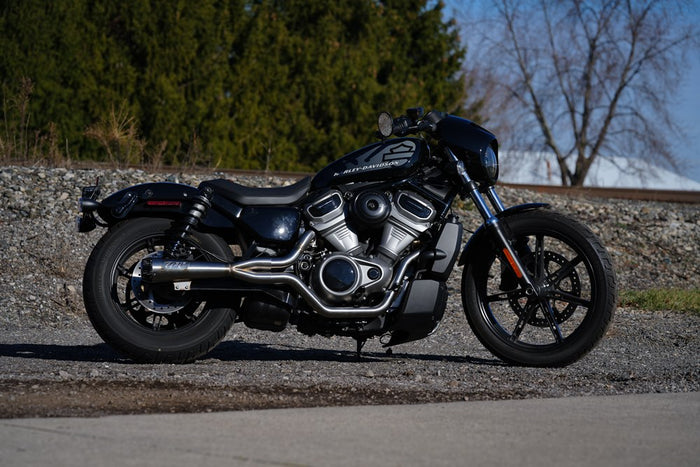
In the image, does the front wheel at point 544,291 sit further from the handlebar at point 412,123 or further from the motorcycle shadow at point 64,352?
the motorcycle shadow at point 64,352

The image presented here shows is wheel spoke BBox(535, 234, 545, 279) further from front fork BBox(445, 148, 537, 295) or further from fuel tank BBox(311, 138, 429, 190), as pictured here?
fuel tank BBox(311, 138, 429, 190)

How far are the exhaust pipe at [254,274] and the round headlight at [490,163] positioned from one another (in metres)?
1.04

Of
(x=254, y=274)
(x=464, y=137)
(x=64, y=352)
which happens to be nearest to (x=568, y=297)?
(x=464, y=137)

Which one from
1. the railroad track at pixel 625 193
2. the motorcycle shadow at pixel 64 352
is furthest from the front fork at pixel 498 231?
the railroad track at pixel 625 193

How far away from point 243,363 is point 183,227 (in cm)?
95

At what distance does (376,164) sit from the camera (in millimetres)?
6078

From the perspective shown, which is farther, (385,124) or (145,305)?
(385,124)

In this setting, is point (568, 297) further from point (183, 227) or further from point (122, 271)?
point (122, 271)

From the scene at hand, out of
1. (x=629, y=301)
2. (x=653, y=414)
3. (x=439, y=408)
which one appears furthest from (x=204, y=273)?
(x=629, y=301)

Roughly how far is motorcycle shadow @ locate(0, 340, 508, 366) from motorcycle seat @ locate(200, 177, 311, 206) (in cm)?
107

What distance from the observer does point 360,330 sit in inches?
238

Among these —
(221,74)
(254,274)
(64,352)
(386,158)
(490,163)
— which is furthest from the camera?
(221,74)

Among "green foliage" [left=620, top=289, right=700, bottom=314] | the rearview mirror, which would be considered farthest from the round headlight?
"green foliage" [left=620, top=289, right=700, bottom=314]

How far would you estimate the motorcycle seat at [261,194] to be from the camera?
20.0ft
